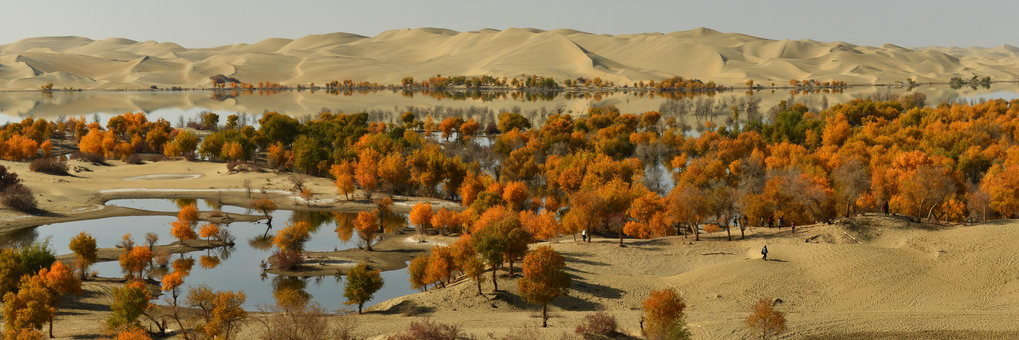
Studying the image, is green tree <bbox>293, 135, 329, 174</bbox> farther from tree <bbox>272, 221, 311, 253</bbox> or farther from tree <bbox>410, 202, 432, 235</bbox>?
tree <bbox>272, 221, 311, 253</bbox>

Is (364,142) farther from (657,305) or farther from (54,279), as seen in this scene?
(657,305)

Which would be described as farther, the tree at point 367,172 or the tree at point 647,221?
the tree at point 367,172

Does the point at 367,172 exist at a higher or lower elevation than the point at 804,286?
higher

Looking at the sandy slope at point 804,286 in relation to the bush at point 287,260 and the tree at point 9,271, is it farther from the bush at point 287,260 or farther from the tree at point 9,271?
→ the tree at point 9,271

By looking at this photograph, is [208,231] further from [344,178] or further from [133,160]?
[133,160]

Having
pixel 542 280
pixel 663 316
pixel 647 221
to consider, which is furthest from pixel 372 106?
pixel 663 316

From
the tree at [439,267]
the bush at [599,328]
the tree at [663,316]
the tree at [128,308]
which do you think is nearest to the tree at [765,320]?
the tree at [663,316]
